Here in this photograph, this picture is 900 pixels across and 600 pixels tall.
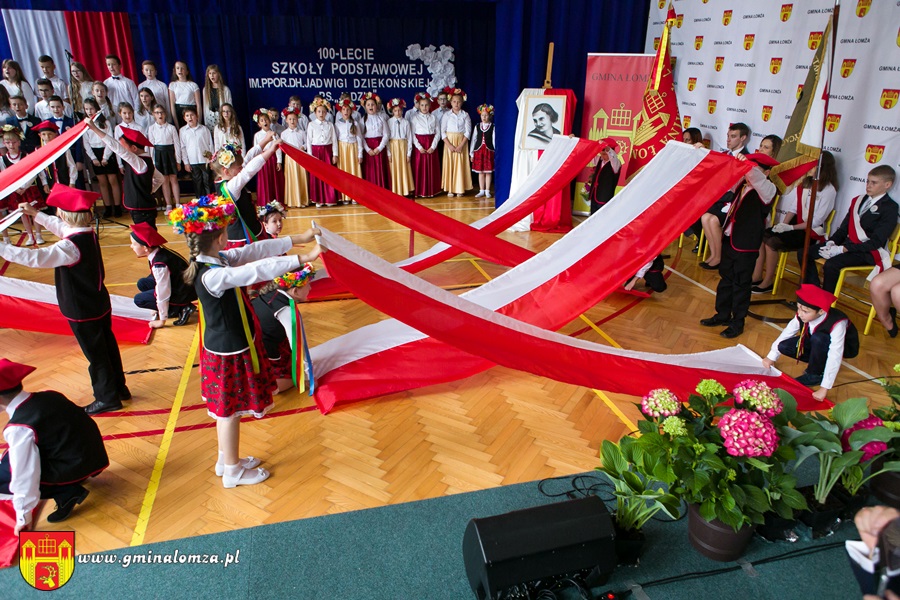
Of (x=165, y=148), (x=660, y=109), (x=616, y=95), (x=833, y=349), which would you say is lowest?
(x=833, y=349)

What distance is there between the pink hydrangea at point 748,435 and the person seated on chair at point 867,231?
303 centimetres

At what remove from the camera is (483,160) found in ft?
27.1

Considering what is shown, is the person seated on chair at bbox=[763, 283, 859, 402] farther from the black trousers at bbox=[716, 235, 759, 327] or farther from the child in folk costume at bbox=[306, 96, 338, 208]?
the child in folk costume at bbox=[306, 96, 338, 208]

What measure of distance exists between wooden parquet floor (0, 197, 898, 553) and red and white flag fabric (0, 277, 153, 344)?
4.1 inches

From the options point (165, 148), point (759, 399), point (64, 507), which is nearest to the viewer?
point (759, 399)

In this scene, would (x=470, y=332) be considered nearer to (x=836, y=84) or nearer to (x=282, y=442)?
(x=282, y=442)

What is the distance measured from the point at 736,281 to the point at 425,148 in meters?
5.07

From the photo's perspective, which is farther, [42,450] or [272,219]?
[272,219]

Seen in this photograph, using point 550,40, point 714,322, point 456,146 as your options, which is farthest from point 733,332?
point 456,146

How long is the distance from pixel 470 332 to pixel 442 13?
695cm

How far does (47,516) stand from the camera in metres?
2.45

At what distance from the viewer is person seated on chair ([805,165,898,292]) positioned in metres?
4.14

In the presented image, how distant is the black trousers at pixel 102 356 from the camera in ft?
9.70

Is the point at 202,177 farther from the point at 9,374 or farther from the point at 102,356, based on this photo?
the point at 9,374
